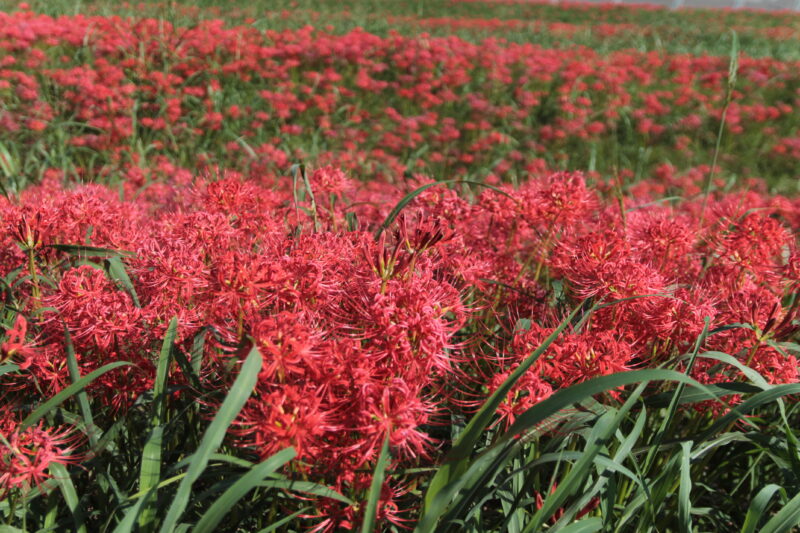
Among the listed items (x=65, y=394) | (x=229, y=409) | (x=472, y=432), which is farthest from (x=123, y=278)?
(x=472, y=432)

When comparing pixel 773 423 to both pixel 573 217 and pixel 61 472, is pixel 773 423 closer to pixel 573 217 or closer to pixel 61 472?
pixel 573 217

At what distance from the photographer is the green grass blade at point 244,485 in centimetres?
108

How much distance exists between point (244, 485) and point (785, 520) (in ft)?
4.33

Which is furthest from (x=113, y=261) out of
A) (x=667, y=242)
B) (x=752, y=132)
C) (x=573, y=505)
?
(x=752, y=132)

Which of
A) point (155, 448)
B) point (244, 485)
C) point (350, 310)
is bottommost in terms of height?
point (155, 448)

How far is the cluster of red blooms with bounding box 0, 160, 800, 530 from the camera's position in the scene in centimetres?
122

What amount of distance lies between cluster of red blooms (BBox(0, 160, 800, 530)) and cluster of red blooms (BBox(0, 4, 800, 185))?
3.01 m

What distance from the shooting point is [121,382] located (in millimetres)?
1637

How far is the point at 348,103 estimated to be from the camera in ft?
29.0

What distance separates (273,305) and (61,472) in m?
0.62

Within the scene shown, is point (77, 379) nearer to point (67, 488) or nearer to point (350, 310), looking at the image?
point (67, 488)

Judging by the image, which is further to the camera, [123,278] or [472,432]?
[123,278]

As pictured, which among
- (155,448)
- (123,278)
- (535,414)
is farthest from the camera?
(123,278)

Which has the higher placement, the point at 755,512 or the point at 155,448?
the point at 155,448
